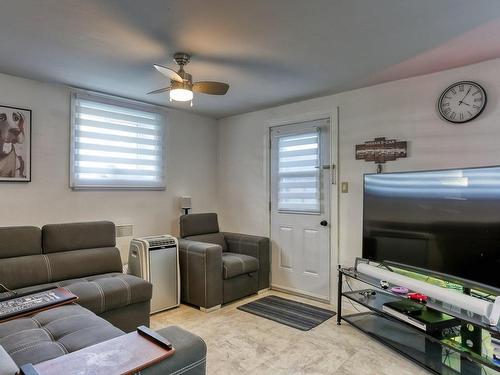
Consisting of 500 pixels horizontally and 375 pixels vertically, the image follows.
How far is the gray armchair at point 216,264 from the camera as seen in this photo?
135 inches

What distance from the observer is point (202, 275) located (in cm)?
343

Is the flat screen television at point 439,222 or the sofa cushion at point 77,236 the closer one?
the flat screen television at point 439,222

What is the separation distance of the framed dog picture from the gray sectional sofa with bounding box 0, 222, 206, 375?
544 millimetres

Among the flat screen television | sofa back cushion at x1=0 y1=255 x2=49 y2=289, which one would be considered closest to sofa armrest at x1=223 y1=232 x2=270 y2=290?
the flat screen television

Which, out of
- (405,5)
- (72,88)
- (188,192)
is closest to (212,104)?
(188,192)

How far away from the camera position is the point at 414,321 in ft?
7.88

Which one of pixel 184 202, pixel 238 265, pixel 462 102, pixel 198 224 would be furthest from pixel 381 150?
pixel 184 202

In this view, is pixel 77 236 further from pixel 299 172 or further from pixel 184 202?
pixel 299 172

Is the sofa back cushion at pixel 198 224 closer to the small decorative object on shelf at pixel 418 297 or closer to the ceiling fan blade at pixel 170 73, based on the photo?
the ceiling fan blade at pixel 170 73

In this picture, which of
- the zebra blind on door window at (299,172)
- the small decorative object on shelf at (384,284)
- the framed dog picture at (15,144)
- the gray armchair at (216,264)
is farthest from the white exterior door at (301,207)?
the framed dog picture at (15,144)

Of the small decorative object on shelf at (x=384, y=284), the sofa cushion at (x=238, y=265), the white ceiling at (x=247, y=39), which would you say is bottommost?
the sofa cushion at (x=238, y=265)

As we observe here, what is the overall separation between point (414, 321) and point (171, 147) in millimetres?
3276

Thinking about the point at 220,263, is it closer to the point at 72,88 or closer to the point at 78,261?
the point at 78,261

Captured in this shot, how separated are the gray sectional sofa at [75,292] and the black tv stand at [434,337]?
1.72 m
